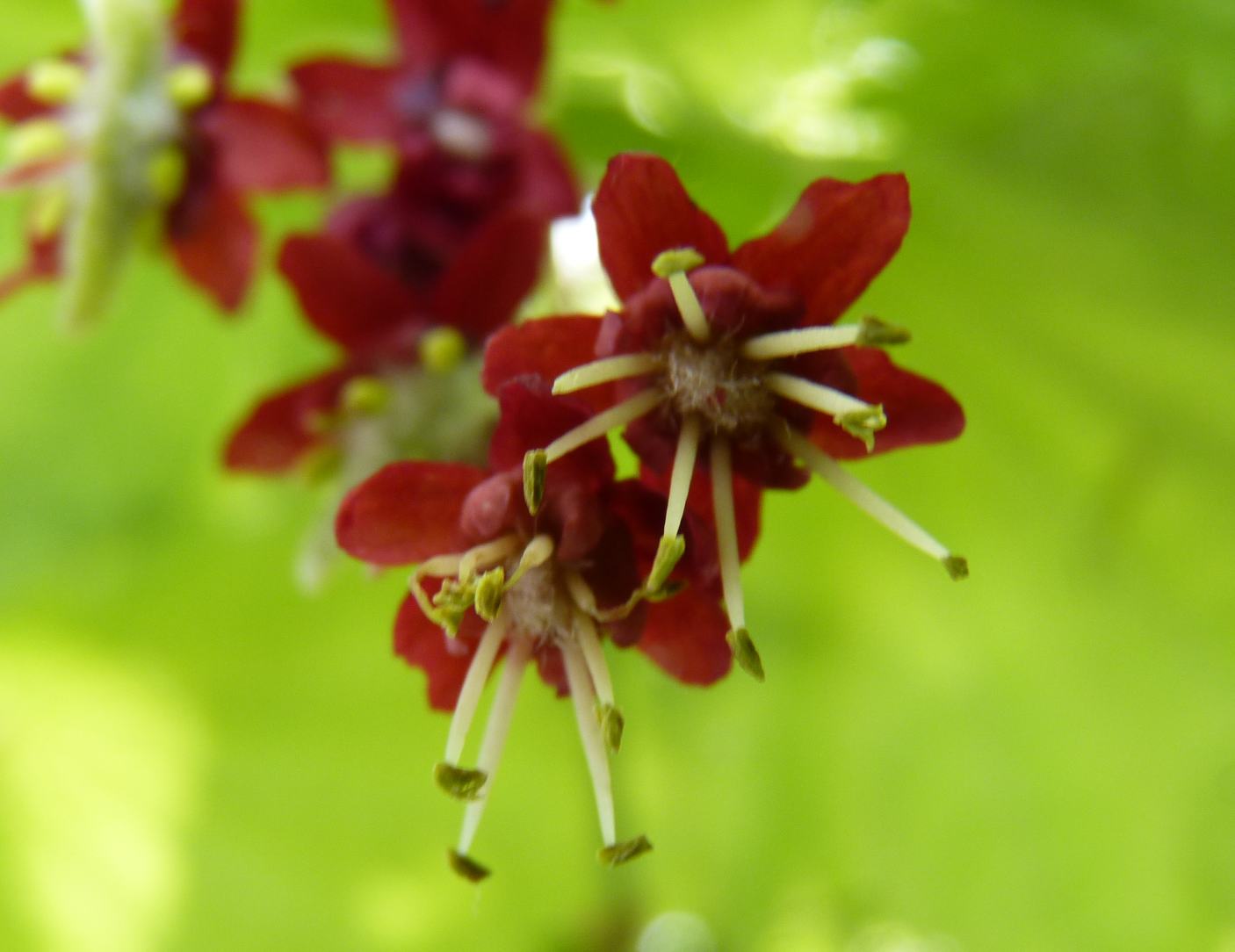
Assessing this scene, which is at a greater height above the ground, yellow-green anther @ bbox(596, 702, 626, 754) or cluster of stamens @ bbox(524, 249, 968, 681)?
cluster of stamens @ bbox(524, 249, 968, 681)

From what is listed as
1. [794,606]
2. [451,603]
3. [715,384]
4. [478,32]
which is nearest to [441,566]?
[451,603]

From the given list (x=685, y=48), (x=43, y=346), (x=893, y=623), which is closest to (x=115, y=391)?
(x=43, y=346)

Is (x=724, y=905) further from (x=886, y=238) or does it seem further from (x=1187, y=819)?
(x=886, y=238)

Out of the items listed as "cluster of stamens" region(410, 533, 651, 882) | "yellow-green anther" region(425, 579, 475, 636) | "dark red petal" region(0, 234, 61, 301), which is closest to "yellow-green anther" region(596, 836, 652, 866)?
"cluster of stamens" region(410, 533, 651, 882)

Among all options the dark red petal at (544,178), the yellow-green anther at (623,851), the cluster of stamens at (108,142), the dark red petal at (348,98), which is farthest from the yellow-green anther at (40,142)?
the yellow-green anther at (623,851)

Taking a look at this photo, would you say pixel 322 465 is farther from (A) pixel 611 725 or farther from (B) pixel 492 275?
(A) pixel 611 725

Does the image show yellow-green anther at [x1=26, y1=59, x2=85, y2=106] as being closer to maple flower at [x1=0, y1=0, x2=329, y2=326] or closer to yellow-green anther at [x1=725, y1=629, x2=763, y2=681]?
maple flower at [x1=0, y1=0, x2=329, y2=326]
